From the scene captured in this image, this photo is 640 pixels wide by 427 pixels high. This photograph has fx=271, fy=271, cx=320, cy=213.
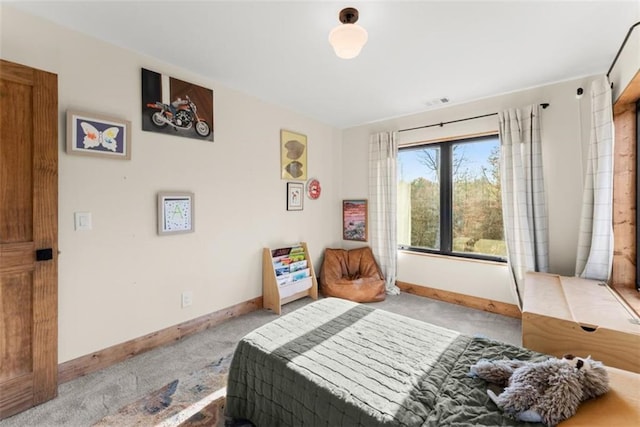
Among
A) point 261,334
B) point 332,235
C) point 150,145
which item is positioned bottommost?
point 261,334

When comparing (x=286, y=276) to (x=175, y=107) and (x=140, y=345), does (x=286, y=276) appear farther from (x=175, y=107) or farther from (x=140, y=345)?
(x=175, y=107)

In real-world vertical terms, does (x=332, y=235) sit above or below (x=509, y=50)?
below

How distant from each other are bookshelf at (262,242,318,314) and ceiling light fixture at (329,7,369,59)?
2.22m

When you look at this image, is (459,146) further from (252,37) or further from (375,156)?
(252,37)

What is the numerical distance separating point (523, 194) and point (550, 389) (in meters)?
2.35

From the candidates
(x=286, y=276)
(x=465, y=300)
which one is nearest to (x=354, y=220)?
(x=286, y=276)

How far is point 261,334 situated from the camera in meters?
1.63

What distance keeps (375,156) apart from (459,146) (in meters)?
1.08

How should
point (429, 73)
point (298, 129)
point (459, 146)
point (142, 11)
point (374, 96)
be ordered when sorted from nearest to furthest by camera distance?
point (142, 11)
point (429, 73)
point (374, 96)
point (459, 146)
point (298, 129)

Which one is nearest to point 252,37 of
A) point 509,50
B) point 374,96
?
point 374,96

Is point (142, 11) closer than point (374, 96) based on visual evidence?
Yes

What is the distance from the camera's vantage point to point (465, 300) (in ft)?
10.8

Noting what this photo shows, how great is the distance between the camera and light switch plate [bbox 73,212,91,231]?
1.93 m

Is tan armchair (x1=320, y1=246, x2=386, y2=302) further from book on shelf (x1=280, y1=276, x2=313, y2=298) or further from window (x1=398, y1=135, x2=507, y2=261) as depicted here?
window (x1=398, y1=135, x2=507, y2=261)
